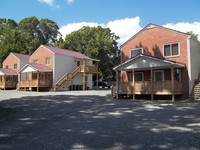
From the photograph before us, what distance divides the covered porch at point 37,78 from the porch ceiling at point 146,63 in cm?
1708

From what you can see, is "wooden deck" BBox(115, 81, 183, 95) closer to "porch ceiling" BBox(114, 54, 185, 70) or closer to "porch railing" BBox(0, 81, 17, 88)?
"porch ceiling" BBox(114, 54, 185, 70)

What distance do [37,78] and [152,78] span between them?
21138mm

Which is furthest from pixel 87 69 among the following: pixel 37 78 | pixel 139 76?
pixel 139 76

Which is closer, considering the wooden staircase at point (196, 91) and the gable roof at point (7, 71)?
the wooden staircase at point (196, 91)

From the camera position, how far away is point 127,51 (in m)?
30.0

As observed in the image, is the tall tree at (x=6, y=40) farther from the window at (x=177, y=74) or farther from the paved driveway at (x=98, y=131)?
the paved driveway at (x=98, y=131)

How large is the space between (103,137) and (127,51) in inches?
830

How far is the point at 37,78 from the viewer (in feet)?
135

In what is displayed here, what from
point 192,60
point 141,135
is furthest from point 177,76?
point 141,135

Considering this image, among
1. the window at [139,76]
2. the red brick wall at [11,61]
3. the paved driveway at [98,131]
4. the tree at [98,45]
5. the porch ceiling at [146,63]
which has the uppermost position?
the tree at [98,45]

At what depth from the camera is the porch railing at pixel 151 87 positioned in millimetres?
24000

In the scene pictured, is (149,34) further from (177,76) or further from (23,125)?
(23,125)

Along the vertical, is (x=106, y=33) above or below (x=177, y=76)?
above

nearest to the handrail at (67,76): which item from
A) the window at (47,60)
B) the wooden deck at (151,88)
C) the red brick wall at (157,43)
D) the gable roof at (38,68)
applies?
the gable roof at (38,68)
